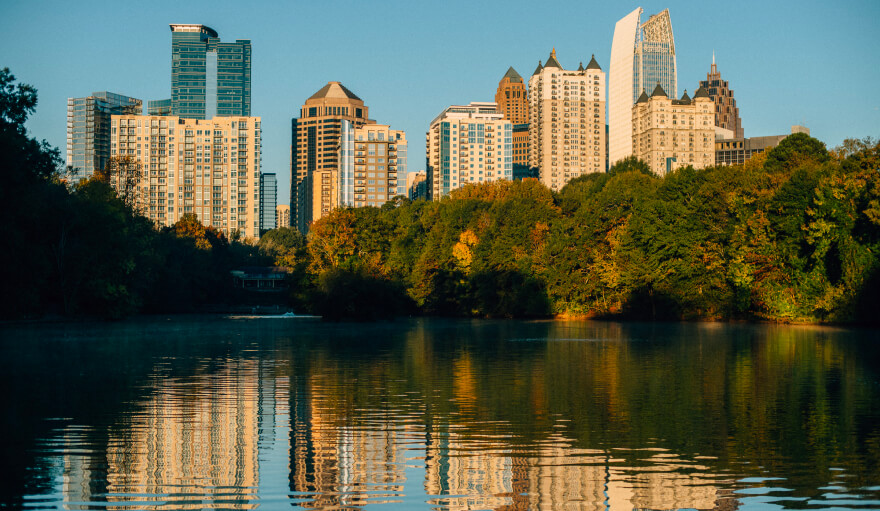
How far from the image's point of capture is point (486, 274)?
96562 mm

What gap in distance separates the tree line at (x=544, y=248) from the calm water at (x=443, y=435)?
30.4 m

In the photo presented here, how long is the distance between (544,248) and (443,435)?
261 feet

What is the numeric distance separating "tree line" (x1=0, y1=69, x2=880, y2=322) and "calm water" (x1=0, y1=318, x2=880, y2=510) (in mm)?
30395

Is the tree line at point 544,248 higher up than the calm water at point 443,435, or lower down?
higher up

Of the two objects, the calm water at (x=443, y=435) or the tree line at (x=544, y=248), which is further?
the tree line at (x=544, y=248)

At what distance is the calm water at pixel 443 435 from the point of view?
10.6 meters

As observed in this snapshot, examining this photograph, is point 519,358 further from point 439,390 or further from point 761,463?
point 761,463

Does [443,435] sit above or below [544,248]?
below

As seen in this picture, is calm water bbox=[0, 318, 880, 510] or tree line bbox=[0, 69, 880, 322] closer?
calm water bbox=[0, 318, 880, 510]

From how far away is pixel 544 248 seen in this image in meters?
93.3

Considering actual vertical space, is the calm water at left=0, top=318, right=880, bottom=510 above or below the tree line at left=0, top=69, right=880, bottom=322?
below

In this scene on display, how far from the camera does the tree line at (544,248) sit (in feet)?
203

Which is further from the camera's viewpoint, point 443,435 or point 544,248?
point 544,248

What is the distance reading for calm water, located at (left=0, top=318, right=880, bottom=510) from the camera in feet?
34.9
